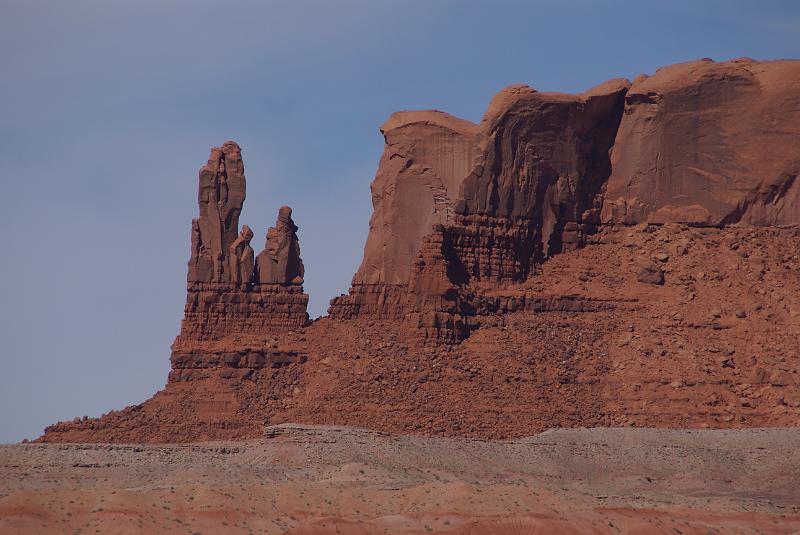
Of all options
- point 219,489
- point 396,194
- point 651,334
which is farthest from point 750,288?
point 219,489

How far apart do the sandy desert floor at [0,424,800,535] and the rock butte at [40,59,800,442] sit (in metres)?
5.13

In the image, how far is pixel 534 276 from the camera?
98938 millimetres

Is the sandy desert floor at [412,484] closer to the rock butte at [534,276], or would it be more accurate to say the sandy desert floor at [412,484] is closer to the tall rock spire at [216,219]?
the rock butte at [534,276]

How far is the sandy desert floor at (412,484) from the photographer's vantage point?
70.6 m

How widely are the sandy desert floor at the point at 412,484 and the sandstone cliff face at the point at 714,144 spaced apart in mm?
13533

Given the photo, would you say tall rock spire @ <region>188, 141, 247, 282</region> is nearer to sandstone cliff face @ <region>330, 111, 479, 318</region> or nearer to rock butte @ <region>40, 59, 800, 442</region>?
rock butte @ <region>40, 59, 800, 442</region>

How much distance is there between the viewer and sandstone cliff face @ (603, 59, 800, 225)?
9950 centimetres

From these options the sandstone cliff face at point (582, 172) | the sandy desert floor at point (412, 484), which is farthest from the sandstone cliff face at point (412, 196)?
the sandy desert floor at point (412, 484)

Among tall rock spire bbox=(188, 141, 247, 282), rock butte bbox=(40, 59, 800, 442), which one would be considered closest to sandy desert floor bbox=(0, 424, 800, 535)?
rock butte bbox=(40, 59, 800, 442)

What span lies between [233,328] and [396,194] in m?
7.88

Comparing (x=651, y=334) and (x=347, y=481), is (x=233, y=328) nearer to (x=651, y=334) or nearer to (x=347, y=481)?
(x=651, y=334)

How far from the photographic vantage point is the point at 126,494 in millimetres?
71188

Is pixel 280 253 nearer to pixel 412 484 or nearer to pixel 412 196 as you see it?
pixel 412 196

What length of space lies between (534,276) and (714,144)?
848cm
